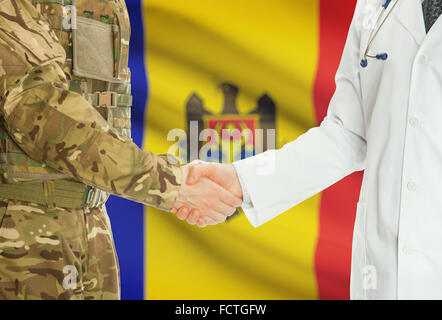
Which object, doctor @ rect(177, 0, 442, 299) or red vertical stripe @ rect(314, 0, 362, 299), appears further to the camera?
red vertical stripe @ rect(314, 0, 362, 299)

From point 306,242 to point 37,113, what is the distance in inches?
51.9

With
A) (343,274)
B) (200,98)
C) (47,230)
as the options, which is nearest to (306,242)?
(343,274)

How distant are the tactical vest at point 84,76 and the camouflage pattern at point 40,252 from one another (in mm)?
32

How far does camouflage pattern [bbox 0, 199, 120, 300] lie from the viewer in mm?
1052

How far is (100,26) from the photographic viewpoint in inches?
46.3

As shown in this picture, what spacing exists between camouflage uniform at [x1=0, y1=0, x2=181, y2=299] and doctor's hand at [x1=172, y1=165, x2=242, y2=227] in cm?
16

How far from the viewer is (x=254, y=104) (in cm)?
209

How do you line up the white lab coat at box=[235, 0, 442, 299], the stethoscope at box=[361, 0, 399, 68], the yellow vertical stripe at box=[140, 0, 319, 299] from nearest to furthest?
1. the white lab coat at box=[235, 0, 442, 299]
2. the stethoscope at box=[361, 0, 399, 68]
3. the yellow vertical stripe at box=[140, 0, 319, 299]

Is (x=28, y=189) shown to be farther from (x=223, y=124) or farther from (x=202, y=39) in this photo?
(x=202, y=39)

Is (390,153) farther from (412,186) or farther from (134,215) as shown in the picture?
(134,215)

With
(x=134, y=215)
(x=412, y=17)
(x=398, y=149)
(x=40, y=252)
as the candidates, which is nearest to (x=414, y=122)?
(x=398, y=149)

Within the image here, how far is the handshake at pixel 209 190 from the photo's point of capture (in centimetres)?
131

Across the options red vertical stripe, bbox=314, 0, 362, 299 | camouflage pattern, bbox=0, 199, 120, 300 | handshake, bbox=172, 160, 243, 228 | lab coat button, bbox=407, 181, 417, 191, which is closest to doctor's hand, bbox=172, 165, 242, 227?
handshake, bbox=172, 160, 243, 228
